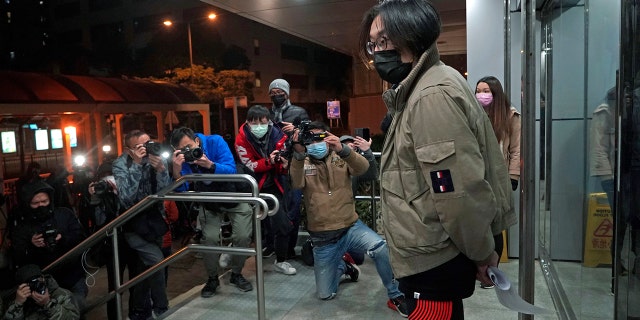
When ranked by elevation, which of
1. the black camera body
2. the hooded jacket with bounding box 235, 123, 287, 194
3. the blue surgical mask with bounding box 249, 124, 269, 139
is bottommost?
the black camera body

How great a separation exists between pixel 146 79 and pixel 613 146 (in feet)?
32.3

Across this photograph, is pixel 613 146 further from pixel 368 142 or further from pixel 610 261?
pixel 368 142

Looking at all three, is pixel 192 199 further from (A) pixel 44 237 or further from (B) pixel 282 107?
(B) pixel 282 107

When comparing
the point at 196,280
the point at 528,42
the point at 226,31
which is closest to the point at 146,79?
the point at 226,31

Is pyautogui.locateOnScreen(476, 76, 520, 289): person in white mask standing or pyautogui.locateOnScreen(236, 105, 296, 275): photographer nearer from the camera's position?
pyautogui.locateOnScreen(476, 76, 520, 289): person in white mask standing

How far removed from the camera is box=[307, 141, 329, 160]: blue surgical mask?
343 centimetres

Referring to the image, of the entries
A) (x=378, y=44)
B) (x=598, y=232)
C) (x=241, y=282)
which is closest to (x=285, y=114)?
(x=241, y=282)

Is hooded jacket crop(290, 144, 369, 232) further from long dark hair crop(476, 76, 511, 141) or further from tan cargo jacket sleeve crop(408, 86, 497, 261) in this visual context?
tan cargo jacket sleeve crop(408, 86, 497, 261)

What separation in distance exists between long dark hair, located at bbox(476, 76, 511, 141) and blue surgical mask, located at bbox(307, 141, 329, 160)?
1.30m

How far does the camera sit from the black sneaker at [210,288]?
12.7 feet

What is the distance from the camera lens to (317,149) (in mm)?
3441

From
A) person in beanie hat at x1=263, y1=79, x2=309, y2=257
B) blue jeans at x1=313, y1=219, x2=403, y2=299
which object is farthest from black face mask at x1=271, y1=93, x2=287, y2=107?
blue jeans at x1=313, y1=219, x2=403, y2=299

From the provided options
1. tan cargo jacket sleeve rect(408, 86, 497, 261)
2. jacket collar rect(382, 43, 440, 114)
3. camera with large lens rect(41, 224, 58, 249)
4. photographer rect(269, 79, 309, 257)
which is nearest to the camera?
tan cargo jacket sleeve rect(408, 86, 497, 261)

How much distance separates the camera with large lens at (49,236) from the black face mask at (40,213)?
8cm
